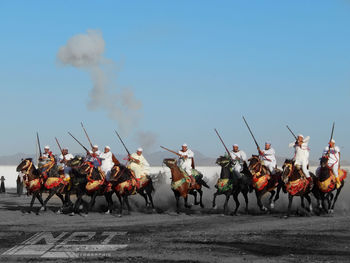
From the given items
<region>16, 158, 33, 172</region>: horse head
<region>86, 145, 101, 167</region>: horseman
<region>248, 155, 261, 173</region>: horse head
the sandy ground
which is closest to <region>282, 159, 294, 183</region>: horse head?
<region>248, 155, 261, 173</region>: horse head

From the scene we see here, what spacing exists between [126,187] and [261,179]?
488 cm

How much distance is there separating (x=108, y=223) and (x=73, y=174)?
3.95 metres

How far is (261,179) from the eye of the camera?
22734 millimetres

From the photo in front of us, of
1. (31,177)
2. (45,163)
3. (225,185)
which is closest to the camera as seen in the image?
(225,185)

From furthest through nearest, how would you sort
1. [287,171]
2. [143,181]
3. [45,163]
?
1. [143,181]
2. [45,163]
3. [287,171]

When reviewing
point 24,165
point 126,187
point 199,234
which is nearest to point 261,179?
point 126,187

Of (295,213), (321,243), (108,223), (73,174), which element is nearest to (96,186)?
(73,174)

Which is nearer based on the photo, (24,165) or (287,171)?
(287,171)

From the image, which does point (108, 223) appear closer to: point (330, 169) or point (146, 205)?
point (146, 205)

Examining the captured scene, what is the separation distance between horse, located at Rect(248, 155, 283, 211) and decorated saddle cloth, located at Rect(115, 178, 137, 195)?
175 inches

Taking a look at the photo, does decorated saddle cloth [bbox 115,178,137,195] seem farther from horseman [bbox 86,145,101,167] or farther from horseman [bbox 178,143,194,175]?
horseman [bbox 178,143,194,175]

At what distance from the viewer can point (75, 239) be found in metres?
15.1

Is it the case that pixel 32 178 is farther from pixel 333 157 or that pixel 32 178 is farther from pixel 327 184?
pixel 333 157

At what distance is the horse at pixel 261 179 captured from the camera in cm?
2206
